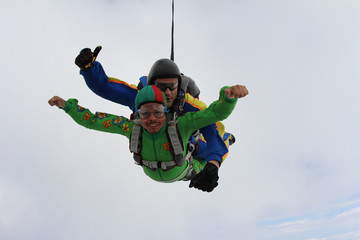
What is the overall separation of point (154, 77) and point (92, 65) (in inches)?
25.0

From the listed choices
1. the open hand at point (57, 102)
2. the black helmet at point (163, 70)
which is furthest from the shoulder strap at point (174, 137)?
the open hand at point (57, 102)

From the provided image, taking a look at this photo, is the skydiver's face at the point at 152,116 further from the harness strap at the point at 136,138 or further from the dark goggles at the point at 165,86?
the dark goggles at the point at 165,86

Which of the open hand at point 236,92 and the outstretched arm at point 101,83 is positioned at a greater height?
the outstretched arm at point 101,83

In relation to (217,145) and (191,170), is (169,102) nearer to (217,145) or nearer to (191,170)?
(217,145)

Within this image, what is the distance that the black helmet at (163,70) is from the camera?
10.2 feet

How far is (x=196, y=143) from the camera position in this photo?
12.0 feet

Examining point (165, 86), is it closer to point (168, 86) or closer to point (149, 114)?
point (168, 86)

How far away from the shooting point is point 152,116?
114 inches

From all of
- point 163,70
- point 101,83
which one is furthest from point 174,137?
point 101,83

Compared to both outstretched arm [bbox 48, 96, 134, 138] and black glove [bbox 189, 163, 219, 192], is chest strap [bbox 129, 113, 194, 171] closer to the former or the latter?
outstretched arm [bbox 48, 96, 134, 138]

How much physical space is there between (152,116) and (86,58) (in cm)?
89

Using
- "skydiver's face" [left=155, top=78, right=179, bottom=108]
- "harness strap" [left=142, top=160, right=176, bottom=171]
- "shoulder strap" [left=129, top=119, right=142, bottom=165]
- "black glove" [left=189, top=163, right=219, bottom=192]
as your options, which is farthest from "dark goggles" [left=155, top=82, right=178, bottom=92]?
"black glove" [left=189, top=163, right=219, bottom=192]

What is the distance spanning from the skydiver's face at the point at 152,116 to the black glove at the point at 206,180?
0.57 meters

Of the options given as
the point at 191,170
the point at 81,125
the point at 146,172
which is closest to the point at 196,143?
the point at 191,170
